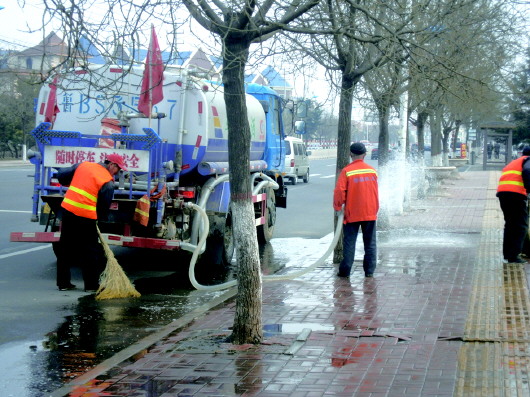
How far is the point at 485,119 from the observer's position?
4853 centimetres

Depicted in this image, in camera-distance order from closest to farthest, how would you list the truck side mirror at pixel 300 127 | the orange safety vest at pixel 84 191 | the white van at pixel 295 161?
the orange safety vest at pixel 84 191
the truck side mirror at pixel 300 127
the white van at pixel 295 161

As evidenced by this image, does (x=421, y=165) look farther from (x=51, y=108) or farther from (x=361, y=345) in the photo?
(x=361, y=345)

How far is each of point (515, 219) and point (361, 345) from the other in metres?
5.59

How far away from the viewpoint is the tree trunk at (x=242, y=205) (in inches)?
271

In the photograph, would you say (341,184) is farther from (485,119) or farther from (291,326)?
(485,119)

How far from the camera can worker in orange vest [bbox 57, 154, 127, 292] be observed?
9.57 m

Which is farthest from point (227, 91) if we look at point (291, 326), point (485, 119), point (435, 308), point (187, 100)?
point (485, 119)

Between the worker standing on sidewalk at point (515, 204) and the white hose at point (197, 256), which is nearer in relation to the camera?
the white hose at point (197, 256)

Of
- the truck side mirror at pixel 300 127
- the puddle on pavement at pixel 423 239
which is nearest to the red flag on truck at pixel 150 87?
the puddle on pavement at pixel 423 239

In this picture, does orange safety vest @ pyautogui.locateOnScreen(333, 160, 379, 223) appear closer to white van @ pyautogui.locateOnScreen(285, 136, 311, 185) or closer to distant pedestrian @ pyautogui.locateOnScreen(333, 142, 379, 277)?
distant pedestrian @ pyautogui.locateOnScreen(333, 142, 379, 277)

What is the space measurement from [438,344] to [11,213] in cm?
1352

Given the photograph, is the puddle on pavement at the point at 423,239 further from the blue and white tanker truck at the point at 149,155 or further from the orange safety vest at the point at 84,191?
the orange safety vest at the point at 84,191

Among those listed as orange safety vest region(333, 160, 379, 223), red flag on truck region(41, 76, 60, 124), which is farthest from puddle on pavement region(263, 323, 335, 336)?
red flag on truck region(41, 76, 60, 124)

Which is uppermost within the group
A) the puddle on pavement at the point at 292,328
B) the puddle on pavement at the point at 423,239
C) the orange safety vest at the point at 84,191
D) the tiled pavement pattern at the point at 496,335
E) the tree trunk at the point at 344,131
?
the tree trunk at the point at 344,131
